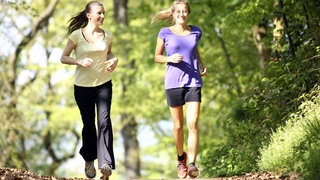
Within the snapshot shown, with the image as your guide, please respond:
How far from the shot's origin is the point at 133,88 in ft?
90.6

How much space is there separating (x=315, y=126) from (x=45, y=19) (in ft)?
63.0

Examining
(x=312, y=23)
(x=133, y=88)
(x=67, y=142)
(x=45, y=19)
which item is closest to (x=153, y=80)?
(x=133, y=88)

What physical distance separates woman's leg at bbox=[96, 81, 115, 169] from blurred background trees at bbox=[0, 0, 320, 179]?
1.96 m

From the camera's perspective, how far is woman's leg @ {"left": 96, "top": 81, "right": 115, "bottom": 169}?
885 cm

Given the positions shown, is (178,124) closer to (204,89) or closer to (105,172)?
(105,172)

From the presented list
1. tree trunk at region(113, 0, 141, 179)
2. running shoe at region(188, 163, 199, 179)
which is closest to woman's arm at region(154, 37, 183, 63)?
running shoe at region(188, 163, 199, 179)

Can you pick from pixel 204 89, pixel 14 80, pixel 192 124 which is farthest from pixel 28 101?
pixel 192 124

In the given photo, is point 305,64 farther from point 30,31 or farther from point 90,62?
point 30,31

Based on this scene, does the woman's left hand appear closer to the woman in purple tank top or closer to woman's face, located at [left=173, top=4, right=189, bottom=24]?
the woman in purple tank top

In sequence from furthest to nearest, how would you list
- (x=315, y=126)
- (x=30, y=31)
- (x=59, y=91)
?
(x=59, y=91), (x=30, y=31), (x=315, y=126)

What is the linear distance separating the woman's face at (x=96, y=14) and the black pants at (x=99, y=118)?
787 mm

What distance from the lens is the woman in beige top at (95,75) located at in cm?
888

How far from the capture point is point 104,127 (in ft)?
29.1

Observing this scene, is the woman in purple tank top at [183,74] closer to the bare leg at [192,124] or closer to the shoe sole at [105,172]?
the bare leg at [192,124]
